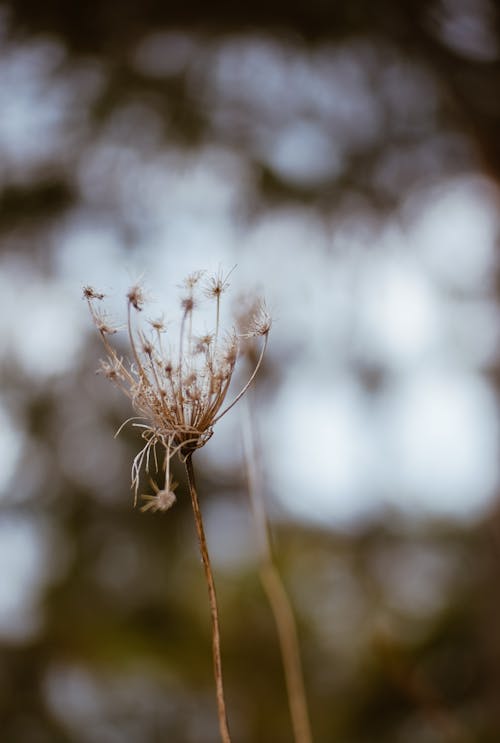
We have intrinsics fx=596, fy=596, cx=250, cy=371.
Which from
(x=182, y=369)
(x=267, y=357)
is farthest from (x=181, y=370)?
(x=267, y=357)

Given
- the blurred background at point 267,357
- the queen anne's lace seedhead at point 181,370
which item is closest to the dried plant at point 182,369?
the queen anne's lace seedhead at point 181,370

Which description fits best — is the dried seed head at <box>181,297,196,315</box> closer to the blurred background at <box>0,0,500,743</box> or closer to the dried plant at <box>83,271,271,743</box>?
the dried plant at <box>83,271,271,743</box>

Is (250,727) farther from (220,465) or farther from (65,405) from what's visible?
(65,405)

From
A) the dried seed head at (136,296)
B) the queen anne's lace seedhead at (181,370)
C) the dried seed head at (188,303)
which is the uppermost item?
the dried seed head at (136,296)

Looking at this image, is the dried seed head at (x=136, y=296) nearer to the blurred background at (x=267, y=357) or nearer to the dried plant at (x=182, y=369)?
the dried plant at (x=182, y=369)

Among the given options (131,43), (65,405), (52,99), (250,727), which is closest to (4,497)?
(65,405)

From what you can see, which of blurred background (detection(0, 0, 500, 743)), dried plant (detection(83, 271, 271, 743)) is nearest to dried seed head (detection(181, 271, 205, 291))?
dried plant (detection(83, 271, 271, 743))
